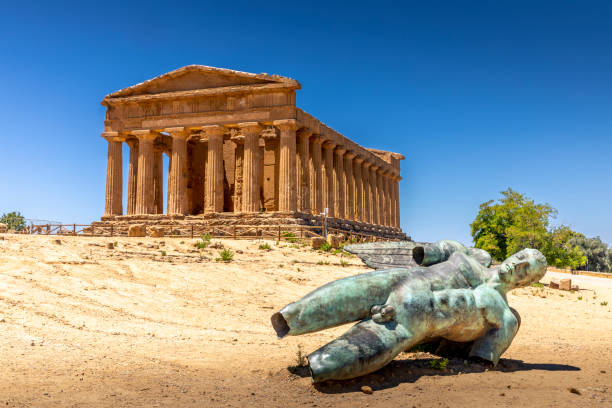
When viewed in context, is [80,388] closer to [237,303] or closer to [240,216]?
[237,303]

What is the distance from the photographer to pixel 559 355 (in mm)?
8648

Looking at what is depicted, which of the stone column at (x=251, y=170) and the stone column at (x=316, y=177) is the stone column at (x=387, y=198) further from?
the stone column at (x=251, y=170)

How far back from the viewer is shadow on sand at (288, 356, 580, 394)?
597 cm

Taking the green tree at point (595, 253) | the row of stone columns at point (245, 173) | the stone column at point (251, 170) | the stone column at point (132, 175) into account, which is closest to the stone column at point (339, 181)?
the row of stone columns at point (245, 173)

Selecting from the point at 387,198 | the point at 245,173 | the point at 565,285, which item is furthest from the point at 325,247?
the point at 387,198

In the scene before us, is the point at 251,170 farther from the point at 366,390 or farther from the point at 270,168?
the point at 366,390

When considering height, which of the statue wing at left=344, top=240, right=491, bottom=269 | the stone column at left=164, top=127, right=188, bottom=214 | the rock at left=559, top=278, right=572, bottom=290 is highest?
the stone column at left=164, top=127, right=188, bottom=214

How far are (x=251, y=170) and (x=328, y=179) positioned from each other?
298 inches

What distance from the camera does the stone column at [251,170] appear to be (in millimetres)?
33094

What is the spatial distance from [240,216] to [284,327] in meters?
26.6

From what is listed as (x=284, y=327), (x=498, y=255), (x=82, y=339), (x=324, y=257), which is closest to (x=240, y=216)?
(x=324, y=257)

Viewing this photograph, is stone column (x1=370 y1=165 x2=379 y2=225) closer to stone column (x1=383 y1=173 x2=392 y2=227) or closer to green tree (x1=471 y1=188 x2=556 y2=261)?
stone column (x1=383 y1=173 x2=392 y2=227)

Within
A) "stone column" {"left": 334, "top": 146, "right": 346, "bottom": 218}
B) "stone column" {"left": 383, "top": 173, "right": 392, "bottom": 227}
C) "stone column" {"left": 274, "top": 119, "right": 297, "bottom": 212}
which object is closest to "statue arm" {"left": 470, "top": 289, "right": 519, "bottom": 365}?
"stone column" {"left": 274, "top": 119, "right": 297, "bottom": 212}

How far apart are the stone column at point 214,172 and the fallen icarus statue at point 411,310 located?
27786 millimetres
